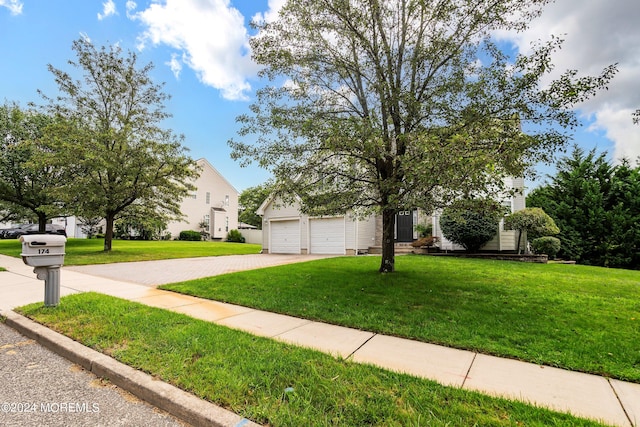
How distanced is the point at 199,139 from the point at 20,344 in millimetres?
14736

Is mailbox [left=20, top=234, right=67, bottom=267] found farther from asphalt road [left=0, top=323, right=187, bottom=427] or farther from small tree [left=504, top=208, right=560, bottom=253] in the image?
small tree [left=504, top=208, right=560, bottom=253]

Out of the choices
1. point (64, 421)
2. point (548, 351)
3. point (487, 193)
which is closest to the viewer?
point (64, 421)

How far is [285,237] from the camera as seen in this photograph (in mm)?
18750

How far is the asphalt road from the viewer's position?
7.70 ft

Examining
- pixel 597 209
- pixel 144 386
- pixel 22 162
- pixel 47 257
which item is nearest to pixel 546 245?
pixel 597 209

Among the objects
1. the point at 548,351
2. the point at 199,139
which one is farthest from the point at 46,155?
the point at 548,351

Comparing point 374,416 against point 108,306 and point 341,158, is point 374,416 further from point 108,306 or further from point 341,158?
point 341,158

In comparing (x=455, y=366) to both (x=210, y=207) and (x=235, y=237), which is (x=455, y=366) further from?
(x=210, y=207)

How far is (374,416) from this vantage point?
219 cm

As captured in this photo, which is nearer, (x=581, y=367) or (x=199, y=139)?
(x=581, y=367)

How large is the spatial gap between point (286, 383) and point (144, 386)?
46.8 inches

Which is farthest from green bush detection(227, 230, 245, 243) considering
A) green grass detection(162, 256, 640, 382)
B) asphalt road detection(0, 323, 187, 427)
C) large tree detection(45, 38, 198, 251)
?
asphalt road detection(0, 323, 187, 427)

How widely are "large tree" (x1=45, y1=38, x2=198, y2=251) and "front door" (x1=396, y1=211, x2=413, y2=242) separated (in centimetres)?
1110

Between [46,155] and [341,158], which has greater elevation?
[46,155]
